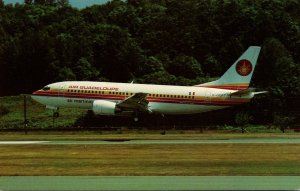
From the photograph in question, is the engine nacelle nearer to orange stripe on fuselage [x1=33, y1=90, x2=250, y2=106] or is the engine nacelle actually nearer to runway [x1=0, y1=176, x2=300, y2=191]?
orange stripe on fuselage [x1=33, y1=90, x2=250, y2=106]

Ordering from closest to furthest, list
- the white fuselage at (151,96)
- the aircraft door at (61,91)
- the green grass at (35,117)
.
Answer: the white fuselage at (151,96) → the aircraft door at (61,91) → the green grass at (35,117)

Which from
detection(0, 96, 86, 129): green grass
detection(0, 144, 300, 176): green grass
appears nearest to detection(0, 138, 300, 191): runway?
detection(0, 144, 300, 176): green grass

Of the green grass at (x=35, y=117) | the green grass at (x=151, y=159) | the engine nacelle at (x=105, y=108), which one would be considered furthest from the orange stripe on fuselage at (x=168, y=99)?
the green grass at (x=151, y=159)

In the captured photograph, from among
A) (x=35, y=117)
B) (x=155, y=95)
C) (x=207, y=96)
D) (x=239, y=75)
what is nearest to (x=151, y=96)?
(x=155, y=95)

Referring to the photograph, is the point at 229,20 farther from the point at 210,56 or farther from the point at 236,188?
the point at 236,188

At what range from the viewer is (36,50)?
117688 mm

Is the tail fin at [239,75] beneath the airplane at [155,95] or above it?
above

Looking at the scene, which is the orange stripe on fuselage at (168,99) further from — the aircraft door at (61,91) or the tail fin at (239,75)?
the tail fin at (239,75)

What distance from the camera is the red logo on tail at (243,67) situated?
71.0m

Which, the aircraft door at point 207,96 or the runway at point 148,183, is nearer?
the runway at point 148,183

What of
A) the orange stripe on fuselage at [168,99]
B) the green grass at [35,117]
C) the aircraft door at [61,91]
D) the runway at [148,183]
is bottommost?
the green grass at [35,117]

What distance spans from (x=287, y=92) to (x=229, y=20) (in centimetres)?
4904

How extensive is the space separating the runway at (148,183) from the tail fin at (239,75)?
4635 cm

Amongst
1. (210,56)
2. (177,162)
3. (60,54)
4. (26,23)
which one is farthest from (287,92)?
(26,23)
